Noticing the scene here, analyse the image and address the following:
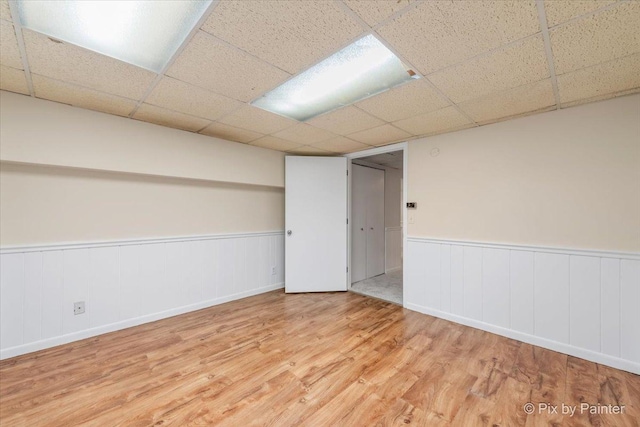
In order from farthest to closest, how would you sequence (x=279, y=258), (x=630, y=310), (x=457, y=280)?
(x=279, y=258)
(x=457, y=280)
(x=630, y=310)

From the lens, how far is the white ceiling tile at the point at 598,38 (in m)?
1.22

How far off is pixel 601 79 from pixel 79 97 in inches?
162

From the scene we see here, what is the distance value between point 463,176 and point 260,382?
9.52 feet

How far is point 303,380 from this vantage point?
1.88 metres

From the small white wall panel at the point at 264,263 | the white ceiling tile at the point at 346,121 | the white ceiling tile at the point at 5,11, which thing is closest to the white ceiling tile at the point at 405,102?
the white ceiling tile at the point at 346,121

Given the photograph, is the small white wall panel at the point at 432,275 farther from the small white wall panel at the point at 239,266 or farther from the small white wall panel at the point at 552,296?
the small white wall panel at the point at 239,266

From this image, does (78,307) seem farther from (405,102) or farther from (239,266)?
(405,102)

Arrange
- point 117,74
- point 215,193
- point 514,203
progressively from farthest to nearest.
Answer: point 215,193, point 514,203, point 117,74

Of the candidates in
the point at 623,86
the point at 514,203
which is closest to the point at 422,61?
the point at 623,86

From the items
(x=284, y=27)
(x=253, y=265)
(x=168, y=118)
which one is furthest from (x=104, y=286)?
Result: (x=284, y=27)

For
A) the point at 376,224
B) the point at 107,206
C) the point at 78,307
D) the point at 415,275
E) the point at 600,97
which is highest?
the point at 600,97

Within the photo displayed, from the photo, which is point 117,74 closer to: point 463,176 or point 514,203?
point 463,176

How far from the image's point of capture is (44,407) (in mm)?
1613

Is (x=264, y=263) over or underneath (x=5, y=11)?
underneath
